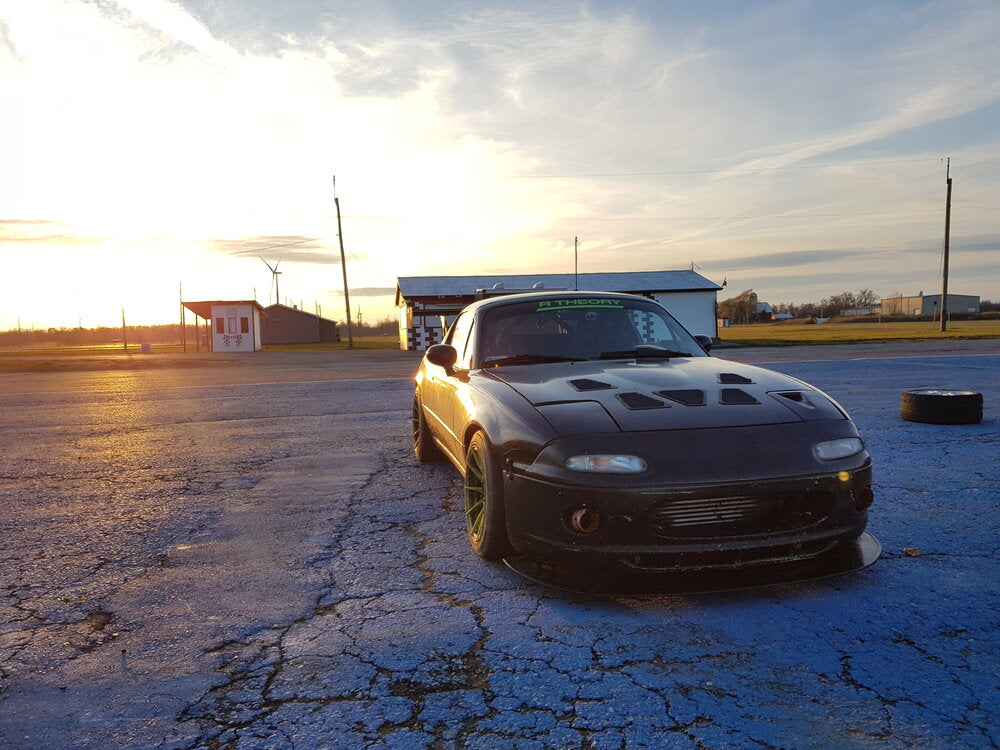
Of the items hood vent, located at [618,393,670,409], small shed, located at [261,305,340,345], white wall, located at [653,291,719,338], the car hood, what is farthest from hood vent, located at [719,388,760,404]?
small shed, located at [261,305,340,345]

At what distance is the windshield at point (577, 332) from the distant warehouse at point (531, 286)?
107ft

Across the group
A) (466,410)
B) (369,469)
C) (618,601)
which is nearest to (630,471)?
Answer: (618,601)

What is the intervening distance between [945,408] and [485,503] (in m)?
6.30

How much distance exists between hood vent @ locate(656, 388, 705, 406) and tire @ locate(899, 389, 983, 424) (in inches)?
217

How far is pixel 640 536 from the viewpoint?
2.89m

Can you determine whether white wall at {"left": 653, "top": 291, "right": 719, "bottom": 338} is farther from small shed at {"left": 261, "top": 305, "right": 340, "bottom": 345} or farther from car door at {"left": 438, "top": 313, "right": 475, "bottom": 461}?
small shed at {"left": 261, "top": 305, "right": 340, "bottom": 345}

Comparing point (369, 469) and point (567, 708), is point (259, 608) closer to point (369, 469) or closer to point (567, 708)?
point (567, 708)

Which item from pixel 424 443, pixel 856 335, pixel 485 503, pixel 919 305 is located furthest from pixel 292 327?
pixel 919 305

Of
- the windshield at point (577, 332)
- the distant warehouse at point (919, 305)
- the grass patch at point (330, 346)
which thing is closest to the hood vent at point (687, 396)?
the windshield at point (577, 332)

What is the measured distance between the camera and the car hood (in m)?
3.12

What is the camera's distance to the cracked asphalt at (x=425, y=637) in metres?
2.14

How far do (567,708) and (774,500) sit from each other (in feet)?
4.25

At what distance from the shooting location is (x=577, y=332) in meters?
4.62

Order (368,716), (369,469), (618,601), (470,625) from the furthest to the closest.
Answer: (369,469) → (618,601) → (470,625) → (368,716)
